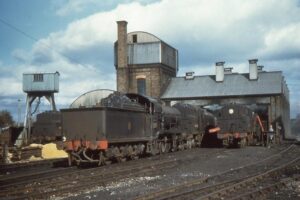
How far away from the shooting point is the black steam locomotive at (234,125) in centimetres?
2897

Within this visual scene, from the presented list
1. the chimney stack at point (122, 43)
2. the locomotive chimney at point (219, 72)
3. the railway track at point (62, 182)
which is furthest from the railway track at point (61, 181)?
the locomotive chimney at point (219, 72)

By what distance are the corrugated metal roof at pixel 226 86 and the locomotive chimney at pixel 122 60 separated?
4726 mm

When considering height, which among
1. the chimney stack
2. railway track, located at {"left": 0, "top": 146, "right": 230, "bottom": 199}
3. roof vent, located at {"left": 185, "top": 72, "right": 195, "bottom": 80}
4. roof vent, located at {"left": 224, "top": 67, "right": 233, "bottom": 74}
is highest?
the chimney stack

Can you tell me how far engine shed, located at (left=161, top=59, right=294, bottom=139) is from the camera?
4434 centimetres

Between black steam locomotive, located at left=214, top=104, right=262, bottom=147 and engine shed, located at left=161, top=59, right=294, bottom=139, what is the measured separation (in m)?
13.4

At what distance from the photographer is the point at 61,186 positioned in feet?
40.1

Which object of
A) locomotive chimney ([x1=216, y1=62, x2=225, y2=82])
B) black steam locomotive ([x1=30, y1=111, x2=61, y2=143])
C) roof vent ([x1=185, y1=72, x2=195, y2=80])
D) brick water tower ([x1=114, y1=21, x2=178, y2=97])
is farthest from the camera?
roof vent ([x1=185, y1=72, x2=195, y2=80])

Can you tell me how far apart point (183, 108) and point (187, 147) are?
9.14 ft

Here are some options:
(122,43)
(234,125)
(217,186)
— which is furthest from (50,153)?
(122,43)

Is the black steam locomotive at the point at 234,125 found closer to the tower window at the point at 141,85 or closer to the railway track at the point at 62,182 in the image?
the railway track at the point at 62,182

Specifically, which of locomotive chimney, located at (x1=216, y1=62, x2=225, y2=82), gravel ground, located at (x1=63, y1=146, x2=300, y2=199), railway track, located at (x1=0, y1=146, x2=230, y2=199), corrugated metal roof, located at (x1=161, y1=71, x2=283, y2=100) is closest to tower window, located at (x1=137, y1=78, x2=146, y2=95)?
corrugated metal roof, located at (x1=161, y1=71, x2=283, y2=100)

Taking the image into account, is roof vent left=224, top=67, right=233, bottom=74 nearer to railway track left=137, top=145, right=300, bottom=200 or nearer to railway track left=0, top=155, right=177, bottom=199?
railway track left=0, top=155, right=177, bottom=199

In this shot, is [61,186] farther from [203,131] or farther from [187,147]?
[203,131]

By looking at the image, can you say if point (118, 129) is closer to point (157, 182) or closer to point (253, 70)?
point (157, 182)
